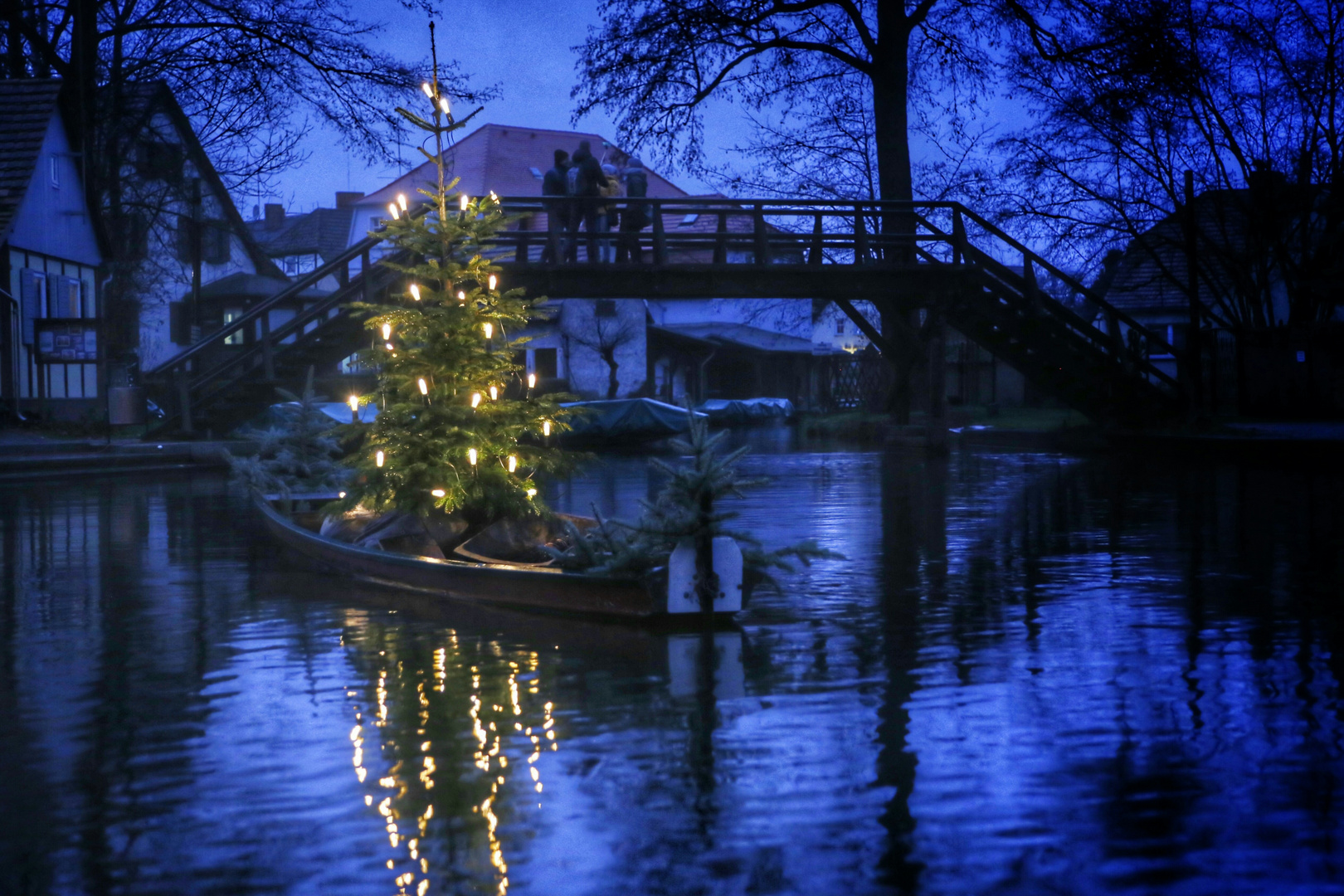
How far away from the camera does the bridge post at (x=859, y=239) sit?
2372cm

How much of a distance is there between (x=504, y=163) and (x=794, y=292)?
126ft

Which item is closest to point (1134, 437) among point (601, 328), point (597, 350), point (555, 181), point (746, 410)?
point (555, 181)

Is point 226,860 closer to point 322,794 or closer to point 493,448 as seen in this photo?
point 322,794

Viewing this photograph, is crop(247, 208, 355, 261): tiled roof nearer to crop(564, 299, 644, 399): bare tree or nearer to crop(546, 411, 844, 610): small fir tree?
crop(564, 299, 644, 399): bare tree

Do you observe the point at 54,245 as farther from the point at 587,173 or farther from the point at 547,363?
the point at 547,363

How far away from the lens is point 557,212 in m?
22.9

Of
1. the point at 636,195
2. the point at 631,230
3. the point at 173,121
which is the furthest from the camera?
the point at 173,121

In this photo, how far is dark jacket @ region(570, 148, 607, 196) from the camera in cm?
2342

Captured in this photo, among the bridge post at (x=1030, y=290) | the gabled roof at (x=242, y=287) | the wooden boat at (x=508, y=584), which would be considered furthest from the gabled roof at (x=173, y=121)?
the wooden boat at (x=508, y=584)

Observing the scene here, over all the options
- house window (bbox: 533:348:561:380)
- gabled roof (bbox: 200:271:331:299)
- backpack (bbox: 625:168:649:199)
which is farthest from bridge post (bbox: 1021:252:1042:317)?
gabled roof (bbox: 200:271:331:299)

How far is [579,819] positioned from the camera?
14.5ft

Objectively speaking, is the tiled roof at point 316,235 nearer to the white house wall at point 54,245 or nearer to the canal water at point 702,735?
the white house wall at point 54,245

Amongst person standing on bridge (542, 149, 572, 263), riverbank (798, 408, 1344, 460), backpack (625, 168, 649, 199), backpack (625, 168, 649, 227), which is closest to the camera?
riverbank (798, 408, 1344, 460)

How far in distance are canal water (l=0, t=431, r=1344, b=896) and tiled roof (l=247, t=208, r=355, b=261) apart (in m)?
61.4
